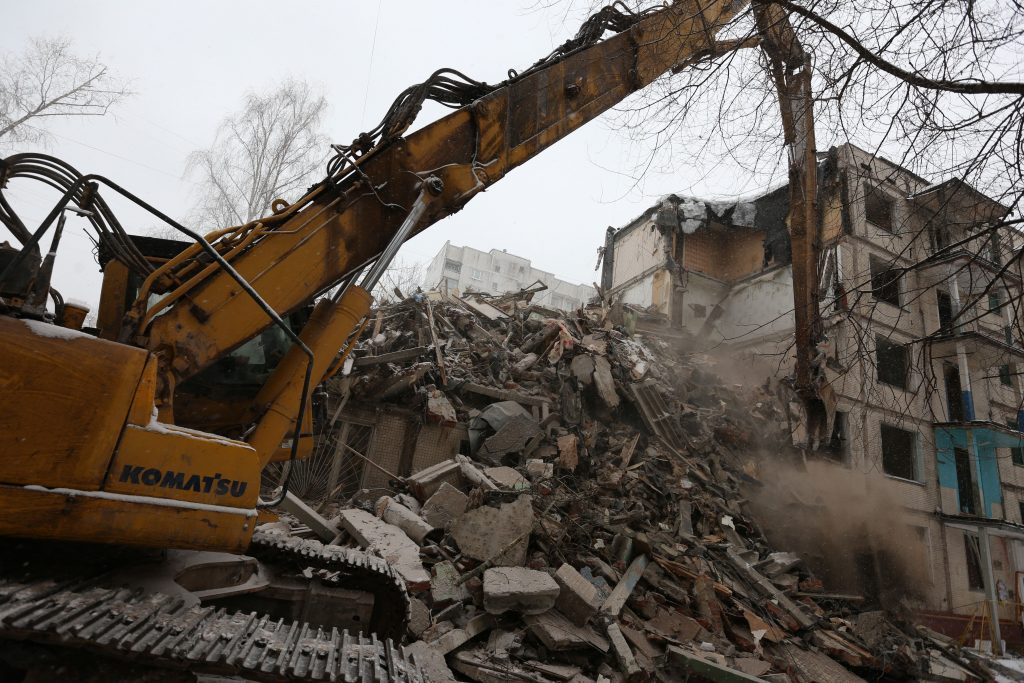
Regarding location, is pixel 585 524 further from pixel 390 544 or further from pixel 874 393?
pixel 874 393

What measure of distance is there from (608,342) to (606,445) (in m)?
3.51

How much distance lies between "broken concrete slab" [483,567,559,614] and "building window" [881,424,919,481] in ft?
48.2

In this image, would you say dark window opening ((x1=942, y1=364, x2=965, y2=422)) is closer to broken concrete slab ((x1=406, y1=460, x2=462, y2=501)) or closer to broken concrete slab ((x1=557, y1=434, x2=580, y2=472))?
broken concrete slab ((x1=557, y1=434, x2=580, y2=472))

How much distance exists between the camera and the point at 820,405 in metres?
11.2

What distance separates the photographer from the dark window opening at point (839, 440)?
14.5 meters

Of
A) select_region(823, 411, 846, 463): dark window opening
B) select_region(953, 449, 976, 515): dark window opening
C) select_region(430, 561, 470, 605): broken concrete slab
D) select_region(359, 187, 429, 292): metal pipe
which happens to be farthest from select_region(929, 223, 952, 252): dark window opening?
select_region(953, 449, 976, 515): dark window opening

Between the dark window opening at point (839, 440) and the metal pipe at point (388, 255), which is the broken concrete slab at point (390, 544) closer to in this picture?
the metal pipe at point (388, 255)

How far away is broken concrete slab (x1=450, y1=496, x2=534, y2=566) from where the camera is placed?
19.8 feet

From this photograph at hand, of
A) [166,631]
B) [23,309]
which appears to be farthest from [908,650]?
[23,309]

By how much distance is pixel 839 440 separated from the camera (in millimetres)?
15211

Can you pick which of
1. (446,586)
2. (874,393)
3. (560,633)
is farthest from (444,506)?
(874,393)

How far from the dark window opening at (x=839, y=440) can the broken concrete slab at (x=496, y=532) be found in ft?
37.2

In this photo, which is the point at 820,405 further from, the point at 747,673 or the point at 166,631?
the point at 166,631

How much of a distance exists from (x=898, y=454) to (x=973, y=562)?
13.4 feet
